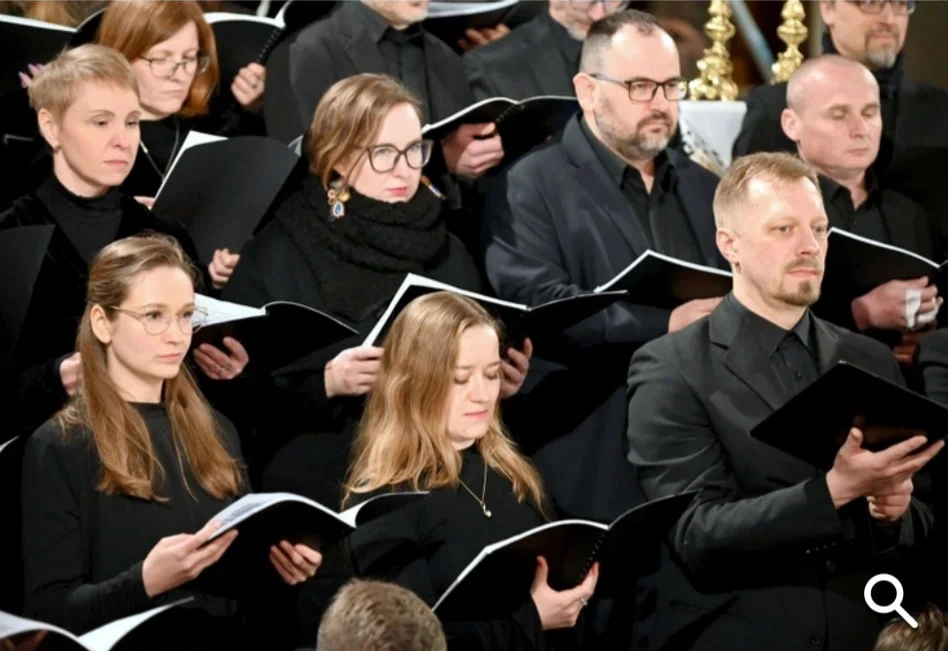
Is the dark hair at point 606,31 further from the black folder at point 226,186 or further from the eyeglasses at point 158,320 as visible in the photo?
the eyeglasses at point 158,320

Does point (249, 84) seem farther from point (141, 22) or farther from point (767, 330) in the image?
point (767, 330)

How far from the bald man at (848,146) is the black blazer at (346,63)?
0.94m

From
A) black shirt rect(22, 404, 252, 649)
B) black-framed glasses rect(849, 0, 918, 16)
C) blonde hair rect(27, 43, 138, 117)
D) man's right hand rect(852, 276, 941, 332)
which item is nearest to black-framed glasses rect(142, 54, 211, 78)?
blonde hair rect(27, 43, 138, 117)

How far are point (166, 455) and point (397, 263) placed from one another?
3.00 ft

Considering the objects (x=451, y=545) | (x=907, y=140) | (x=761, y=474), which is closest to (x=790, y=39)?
(x=907, y=140)

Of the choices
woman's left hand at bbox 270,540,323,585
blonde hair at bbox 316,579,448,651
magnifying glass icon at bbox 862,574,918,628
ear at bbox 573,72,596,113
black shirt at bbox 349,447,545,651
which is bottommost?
magnifying glass icon at bbox 862,574,918,628

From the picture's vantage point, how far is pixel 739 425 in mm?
4090

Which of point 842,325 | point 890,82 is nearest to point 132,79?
point 842,325

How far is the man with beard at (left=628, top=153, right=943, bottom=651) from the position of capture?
396cm

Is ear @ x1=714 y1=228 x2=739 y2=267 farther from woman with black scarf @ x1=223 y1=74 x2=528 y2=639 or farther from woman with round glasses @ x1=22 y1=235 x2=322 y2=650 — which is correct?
woman with round glasses @ x1=22 y1=235 x2=322 y2=650

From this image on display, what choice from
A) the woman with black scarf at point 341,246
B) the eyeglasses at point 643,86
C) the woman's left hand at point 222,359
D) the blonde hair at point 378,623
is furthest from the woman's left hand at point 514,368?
the blonde hair at point 378,623

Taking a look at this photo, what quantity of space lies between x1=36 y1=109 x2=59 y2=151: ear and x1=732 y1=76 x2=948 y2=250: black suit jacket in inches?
80.3

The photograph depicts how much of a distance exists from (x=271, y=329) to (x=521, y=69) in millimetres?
1632

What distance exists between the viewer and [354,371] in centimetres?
428
